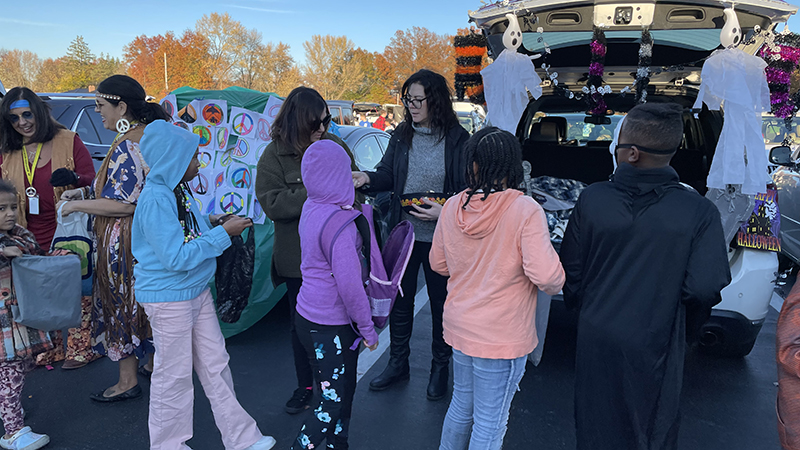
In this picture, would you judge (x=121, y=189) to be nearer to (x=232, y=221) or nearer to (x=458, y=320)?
(x=232, y=221)

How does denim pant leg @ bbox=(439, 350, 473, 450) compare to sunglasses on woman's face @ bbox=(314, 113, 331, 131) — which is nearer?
denim pant leg @ bbox=(439, 350, 473, 450)

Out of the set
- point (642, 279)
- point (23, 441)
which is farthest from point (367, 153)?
point (642, 279)

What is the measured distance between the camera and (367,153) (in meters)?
6.52

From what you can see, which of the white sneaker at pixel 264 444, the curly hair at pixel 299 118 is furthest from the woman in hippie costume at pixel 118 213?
the white sneaker at pixel 264 444

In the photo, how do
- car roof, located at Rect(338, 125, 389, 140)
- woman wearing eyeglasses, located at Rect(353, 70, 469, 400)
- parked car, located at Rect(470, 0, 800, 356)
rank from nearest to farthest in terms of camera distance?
parked car, located at Rect(470, 0, 800, 356) → woman wearing eyeglasses, located at Rect(353, 70, 469, 400) → car roof, located at Rect(338, 125, 389, 140)

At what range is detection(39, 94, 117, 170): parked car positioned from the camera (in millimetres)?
6984

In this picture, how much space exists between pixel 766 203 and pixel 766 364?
57.9 inches

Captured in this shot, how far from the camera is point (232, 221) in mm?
2496

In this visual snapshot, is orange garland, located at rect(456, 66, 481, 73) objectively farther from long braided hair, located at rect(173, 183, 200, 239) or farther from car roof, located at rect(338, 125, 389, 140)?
car roof, located at rect(338, 125, 389, 140)

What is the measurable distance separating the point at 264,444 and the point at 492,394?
1.32 m

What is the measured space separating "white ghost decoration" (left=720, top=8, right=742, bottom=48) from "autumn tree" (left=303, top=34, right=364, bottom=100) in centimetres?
5565

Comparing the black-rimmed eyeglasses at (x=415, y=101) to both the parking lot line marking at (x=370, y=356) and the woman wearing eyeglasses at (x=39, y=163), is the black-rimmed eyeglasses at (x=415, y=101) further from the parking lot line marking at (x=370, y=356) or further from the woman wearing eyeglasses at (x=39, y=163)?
the woman wearing eyeglasses at (x=39, y=163)

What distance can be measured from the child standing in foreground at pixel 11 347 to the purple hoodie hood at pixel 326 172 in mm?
1744

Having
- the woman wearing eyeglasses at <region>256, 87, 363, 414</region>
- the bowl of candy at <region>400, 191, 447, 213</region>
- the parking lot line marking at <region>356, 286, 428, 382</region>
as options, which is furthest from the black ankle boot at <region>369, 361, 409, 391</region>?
the bowl of candy at <region>400, 191, 447, 213</region>
